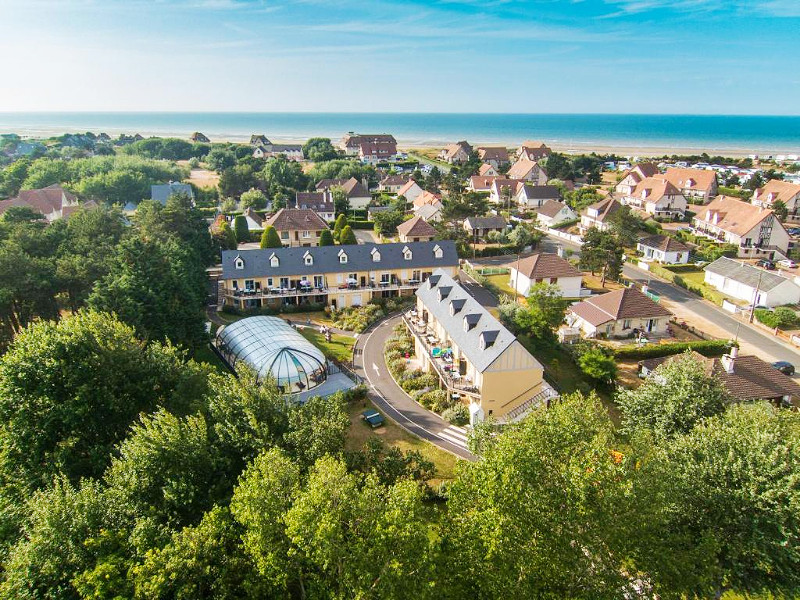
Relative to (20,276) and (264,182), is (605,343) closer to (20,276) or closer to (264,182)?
(20,276)

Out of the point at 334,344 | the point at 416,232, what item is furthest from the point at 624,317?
the point at 416,232

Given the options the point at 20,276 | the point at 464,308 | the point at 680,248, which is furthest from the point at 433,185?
the point at 20,276

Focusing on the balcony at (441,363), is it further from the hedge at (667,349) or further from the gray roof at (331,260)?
the hedge at (667,349)

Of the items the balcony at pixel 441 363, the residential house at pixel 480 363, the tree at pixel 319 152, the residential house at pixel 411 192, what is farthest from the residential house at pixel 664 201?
the tree at pixel 319 152

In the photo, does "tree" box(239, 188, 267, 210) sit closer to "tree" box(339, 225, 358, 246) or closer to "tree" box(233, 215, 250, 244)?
"tree" box(233, 215, 250, 244)

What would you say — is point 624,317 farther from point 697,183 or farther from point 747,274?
point 697,183

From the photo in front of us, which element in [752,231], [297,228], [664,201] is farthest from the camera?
[664,201]
